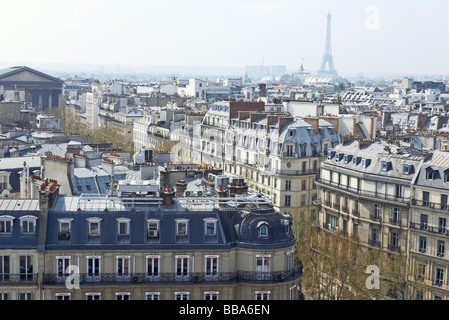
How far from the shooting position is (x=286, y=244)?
31.7 metres

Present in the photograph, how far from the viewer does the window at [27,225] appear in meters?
30.5

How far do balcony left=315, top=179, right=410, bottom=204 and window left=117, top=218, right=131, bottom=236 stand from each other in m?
22.5

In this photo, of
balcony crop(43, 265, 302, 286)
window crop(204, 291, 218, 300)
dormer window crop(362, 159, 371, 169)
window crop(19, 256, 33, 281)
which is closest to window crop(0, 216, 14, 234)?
window crop(19, 256, 33, 281)

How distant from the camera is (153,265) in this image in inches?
1208

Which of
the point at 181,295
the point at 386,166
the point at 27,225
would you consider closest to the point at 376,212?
the point at 386,166

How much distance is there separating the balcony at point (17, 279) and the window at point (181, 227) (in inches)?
257

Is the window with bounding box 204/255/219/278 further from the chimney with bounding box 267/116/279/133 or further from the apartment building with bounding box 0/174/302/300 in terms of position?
the chimney with bounding box 267/116/279/133

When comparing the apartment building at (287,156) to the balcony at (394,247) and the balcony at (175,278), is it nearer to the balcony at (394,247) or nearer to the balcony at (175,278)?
the balcony at (394,247)

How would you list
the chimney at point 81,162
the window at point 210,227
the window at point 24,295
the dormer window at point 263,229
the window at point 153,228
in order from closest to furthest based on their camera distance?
1. the window at point 24,295
2. the window at point 153,228
3. the dormer window at point 263,229
4. the window at point 210,227
5. the chimney at point 81,162

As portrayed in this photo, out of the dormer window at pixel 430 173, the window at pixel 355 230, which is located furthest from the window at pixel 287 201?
the dormer window at pixel 430 173

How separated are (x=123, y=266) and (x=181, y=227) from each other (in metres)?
3.15

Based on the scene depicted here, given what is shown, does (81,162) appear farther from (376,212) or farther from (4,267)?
(376,212)
